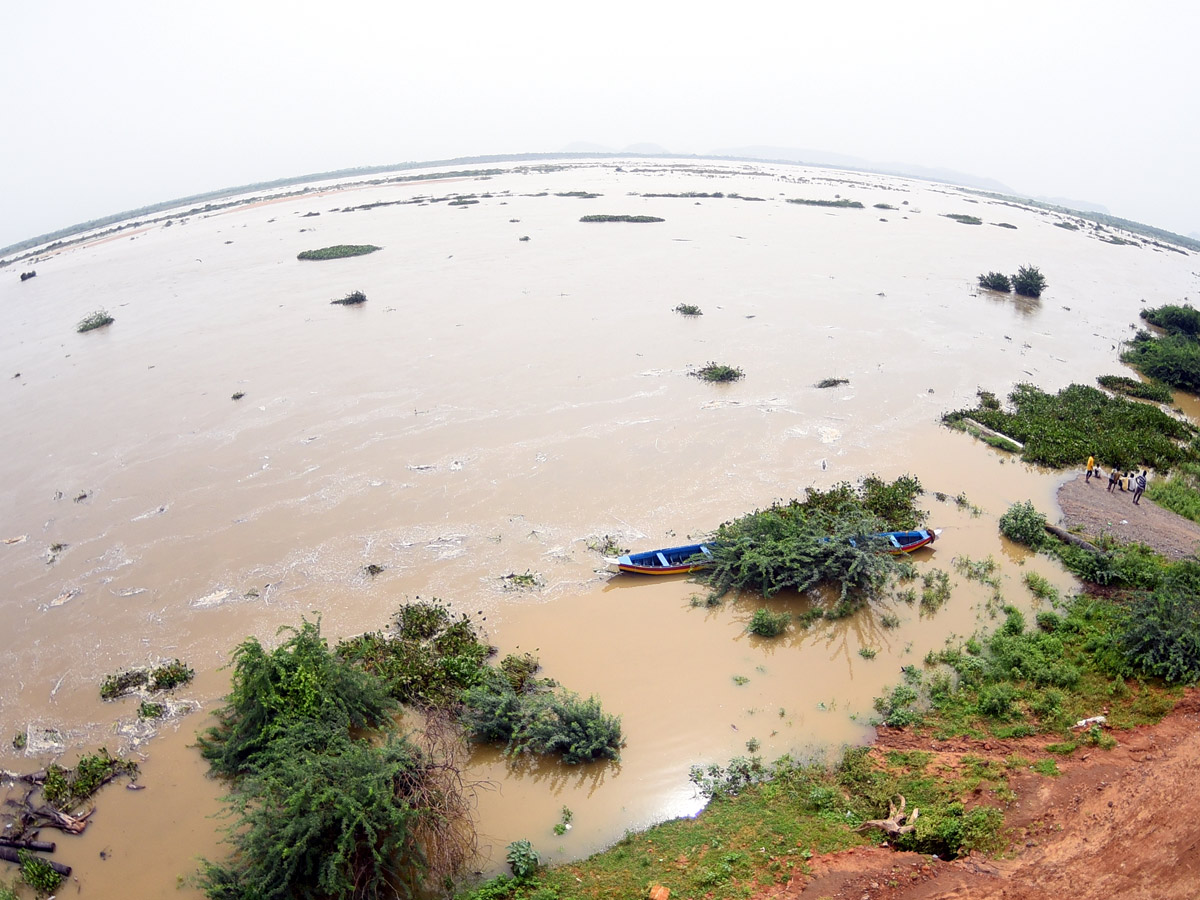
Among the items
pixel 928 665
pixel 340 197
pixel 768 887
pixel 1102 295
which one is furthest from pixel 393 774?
pixel 340 197

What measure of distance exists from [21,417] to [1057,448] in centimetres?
3351

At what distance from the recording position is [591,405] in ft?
67.6

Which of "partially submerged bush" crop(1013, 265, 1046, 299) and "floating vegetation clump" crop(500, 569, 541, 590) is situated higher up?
"partially submerged bush" crop(1013, 265, 1046, 299)

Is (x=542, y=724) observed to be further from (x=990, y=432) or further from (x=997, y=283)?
(x=997, y=283)

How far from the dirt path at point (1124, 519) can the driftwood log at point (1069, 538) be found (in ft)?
2.05

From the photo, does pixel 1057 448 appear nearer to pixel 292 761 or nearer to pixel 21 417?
pixel 292 761

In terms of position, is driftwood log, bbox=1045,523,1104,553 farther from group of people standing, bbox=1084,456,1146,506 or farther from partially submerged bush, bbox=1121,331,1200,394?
partially submerged bush, bbox=1121,331,1200,394

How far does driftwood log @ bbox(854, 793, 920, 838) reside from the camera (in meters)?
7.38

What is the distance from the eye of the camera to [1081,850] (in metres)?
6.92

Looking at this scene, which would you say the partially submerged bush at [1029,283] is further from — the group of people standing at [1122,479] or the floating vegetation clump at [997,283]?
the group of people standing at [1122,479]

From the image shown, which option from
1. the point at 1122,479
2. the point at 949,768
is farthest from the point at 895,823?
the point at 1122,479

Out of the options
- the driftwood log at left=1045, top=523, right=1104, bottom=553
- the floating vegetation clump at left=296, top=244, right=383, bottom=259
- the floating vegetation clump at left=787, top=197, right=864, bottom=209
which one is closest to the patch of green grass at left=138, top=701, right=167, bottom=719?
the driftwood log at left=1045, top=523, right=1104, bottom=553

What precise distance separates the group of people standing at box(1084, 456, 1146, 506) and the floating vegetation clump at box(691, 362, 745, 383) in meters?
10.5

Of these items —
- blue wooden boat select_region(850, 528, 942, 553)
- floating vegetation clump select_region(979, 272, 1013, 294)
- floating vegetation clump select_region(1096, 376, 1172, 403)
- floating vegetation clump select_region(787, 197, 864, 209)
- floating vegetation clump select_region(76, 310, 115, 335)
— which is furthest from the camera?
floating vegetation clump select_region(787, 197, 864, 209)
